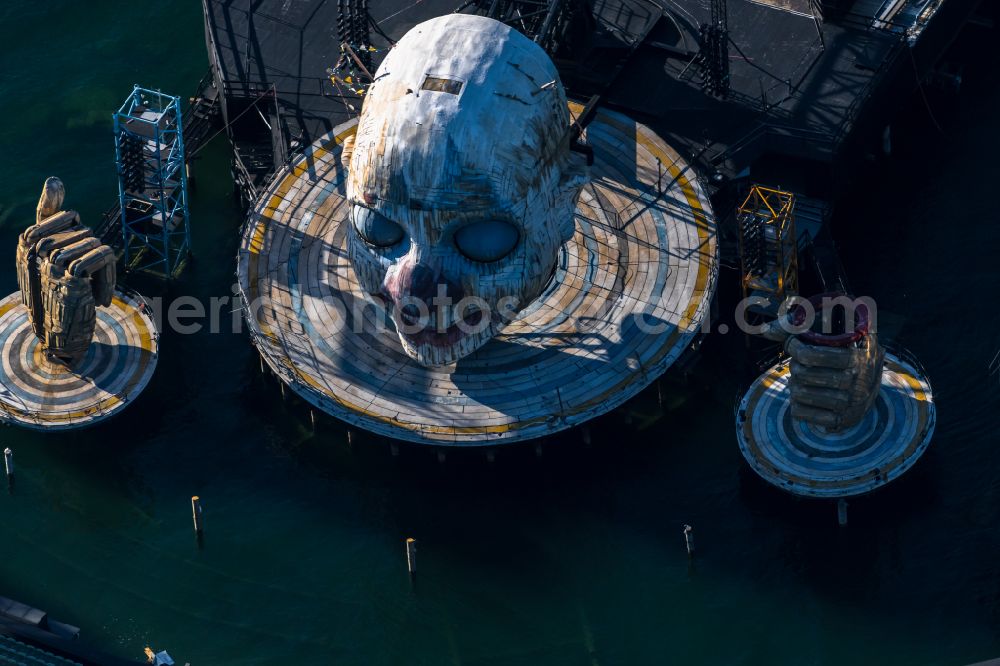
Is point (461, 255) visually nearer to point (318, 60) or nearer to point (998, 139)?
point (318, 60)

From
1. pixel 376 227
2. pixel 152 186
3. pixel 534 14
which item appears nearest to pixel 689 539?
pixel 376 227

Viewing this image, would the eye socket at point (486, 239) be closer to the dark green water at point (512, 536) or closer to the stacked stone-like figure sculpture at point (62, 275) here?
the dark green water at point (512, 536)

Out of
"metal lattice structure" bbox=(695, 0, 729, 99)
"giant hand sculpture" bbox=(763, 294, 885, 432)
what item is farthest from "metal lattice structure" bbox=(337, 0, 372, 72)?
"giant hand sculpture" bbox=(763, 294, 885, 432)

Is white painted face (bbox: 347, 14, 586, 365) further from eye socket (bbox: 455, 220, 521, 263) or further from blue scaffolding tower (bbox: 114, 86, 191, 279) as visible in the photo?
blue scaffolding tower (bbox: 114, 86, 191, 279)

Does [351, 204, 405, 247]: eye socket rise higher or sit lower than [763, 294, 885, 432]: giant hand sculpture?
higher

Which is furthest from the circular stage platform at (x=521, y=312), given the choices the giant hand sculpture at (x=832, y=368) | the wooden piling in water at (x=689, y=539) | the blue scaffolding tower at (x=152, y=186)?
the wooden piling in water at (x=689, y=539)
